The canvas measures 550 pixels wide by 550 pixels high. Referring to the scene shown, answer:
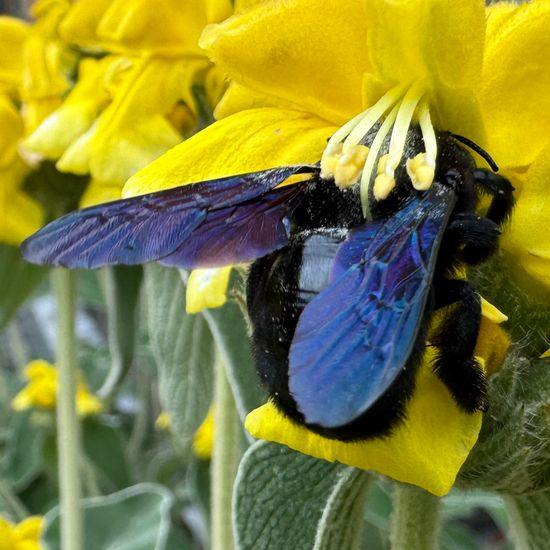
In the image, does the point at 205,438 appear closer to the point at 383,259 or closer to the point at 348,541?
the point at 348,541

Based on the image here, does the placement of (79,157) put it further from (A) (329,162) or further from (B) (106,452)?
(B) (106,452)

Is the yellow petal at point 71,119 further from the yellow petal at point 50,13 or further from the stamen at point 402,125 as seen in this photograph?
the stamen at point 402,125

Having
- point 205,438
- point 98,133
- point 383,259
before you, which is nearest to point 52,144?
point 98,133

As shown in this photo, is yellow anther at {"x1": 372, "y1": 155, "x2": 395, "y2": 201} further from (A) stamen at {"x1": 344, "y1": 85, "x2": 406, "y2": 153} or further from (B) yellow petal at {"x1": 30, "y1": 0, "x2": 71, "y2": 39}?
(B) yellow petal at {"x1": 30, "y1": 0, "x2": 71, "y2": 39}

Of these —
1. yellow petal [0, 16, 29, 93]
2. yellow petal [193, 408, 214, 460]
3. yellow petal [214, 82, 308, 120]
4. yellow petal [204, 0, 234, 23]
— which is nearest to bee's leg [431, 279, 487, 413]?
yellow petal [214, 82, 308, 120]

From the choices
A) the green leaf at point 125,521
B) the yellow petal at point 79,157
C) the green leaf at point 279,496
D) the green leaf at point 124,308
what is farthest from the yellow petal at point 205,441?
the green leaf at point 279,496

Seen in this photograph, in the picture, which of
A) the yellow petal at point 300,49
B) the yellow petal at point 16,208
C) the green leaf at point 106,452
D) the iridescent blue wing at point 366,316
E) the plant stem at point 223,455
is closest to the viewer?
the iridescent blue wing at point 366,316

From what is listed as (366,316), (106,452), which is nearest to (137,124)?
(366,316)
